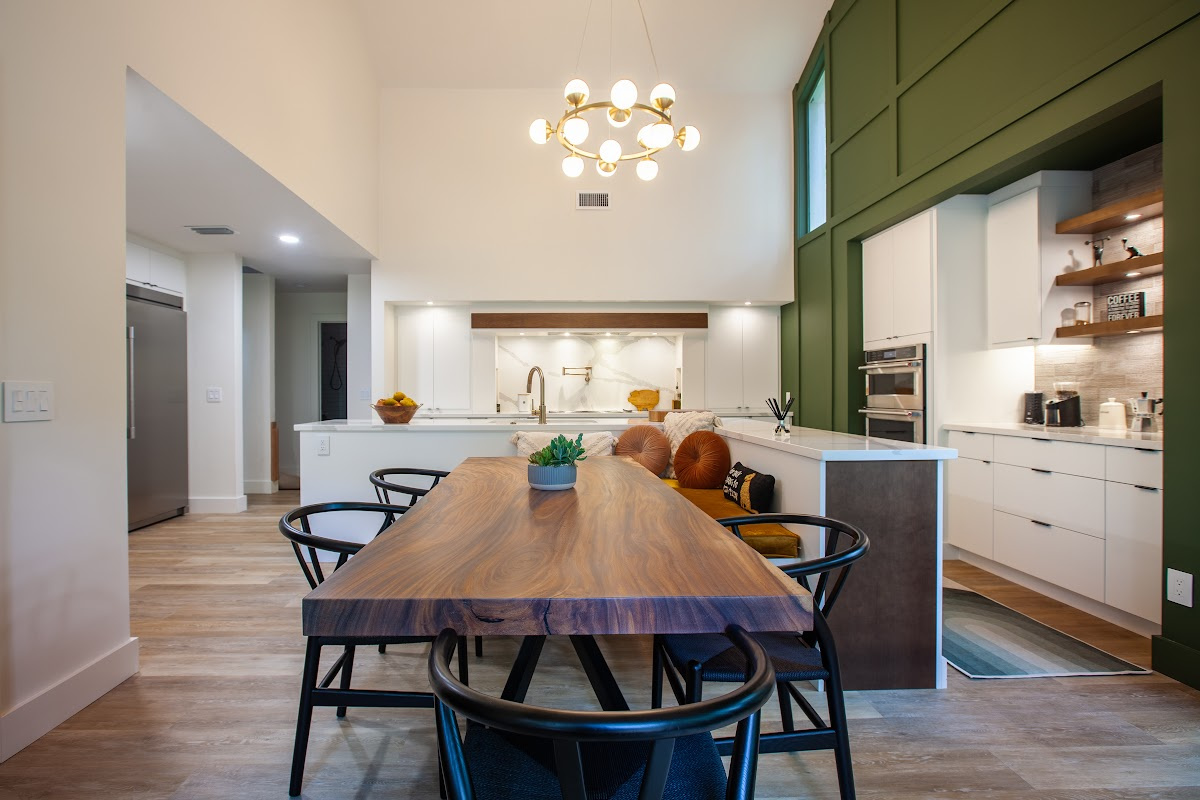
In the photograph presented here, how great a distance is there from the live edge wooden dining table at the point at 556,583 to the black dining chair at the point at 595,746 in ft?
0.24

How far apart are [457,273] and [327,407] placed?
3.13 m

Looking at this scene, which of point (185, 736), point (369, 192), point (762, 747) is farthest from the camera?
point (369, 192)

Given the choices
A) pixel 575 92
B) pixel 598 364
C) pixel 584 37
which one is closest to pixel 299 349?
pixel 598 364

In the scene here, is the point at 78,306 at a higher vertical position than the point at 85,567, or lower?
higher

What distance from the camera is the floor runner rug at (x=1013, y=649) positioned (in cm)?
238

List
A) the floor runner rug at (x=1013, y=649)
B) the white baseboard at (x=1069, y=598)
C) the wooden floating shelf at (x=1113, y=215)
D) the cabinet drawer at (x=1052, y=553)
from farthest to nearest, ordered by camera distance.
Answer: the wooden floating shelf at (x=1113, y=215) < the cabinet drawer at (x=1052, y=553) < the white baseboard at (x=1069, y=598) < the floor runner rug at (x=1013, y=649)

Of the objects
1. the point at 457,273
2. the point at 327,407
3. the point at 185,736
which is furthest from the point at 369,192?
the point at 185,736

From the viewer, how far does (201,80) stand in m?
2.92

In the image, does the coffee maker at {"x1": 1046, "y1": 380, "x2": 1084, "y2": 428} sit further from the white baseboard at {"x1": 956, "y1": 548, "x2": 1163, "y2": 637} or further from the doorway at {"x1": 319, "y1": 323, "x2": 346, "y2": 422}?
the doorway at {"x1": 319, "y1": 323, "x2": 346, "y2": 422}

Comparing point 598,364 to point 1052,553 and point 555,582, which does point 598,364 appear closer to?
point 1052,553

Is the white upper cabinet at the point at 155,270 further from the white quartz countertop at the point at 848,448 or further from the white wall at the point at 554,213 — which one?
the white quartz countertop at the point at 848,448

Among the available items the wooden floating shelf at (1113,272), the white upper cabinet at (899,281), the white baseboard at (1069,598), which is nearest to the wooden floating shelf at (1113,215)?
the wooden floating shelf at (1113,272)

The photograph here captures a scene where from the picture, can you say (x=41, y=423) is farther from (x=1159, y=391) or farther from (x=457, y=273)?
(x=1159, y=391)

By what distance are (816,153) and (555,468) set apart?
16.8 feet
